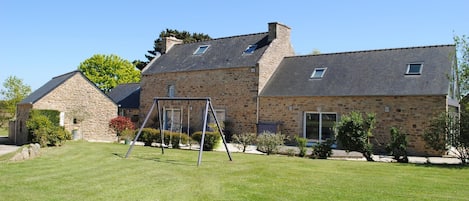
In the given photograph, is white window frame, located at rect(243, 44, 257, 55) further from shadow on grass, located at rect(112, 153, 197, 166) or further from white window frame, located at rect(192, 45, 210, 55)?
shadow on grass, located at rect(112, 153, 197, 166)

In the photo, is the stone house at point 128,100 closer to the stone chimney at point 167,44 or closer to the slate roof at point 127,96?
the slate roof at point 127,96

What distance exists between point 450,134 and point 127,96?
2493 cm

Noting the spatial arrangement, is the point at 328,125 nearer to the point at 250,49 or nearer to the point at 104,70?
the point at 250,49

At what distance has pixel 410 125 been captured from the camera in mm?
18750

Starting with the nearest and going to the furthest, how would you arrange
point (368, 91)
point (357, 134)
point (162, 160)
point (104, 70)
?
point (162, 160) → point (357, 134) → point (368, 91) → point (104, 70)

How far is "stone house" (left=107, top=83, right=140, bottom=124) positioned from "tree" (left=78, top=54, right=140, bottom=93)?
17.9 meters

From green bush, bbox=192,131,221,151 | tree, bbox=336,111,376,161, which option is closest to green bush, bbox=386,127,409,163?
tree, bbox=336,111,376,161

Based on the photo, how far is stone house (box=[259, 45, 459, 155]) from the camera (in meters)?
18.6

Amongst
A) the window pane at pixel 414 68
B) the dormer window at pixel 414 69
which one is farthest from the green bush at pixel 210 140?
the window pane at pixel 414 68

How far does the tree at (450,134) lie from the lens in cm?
1449

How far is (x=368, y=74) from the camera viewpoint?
21.2 meters

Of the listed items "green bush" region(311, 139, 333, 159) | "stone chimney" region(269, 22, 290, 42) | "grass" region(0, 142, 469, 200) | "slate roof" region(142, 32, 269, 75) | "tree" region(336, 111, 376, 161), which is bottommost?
"grass" region(0, 142, 469, 200)

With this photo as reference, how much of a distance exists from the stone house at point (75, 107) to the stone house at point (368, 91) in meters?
10.0

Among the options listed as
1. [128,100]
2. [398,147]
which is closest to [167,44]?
[128,100]
